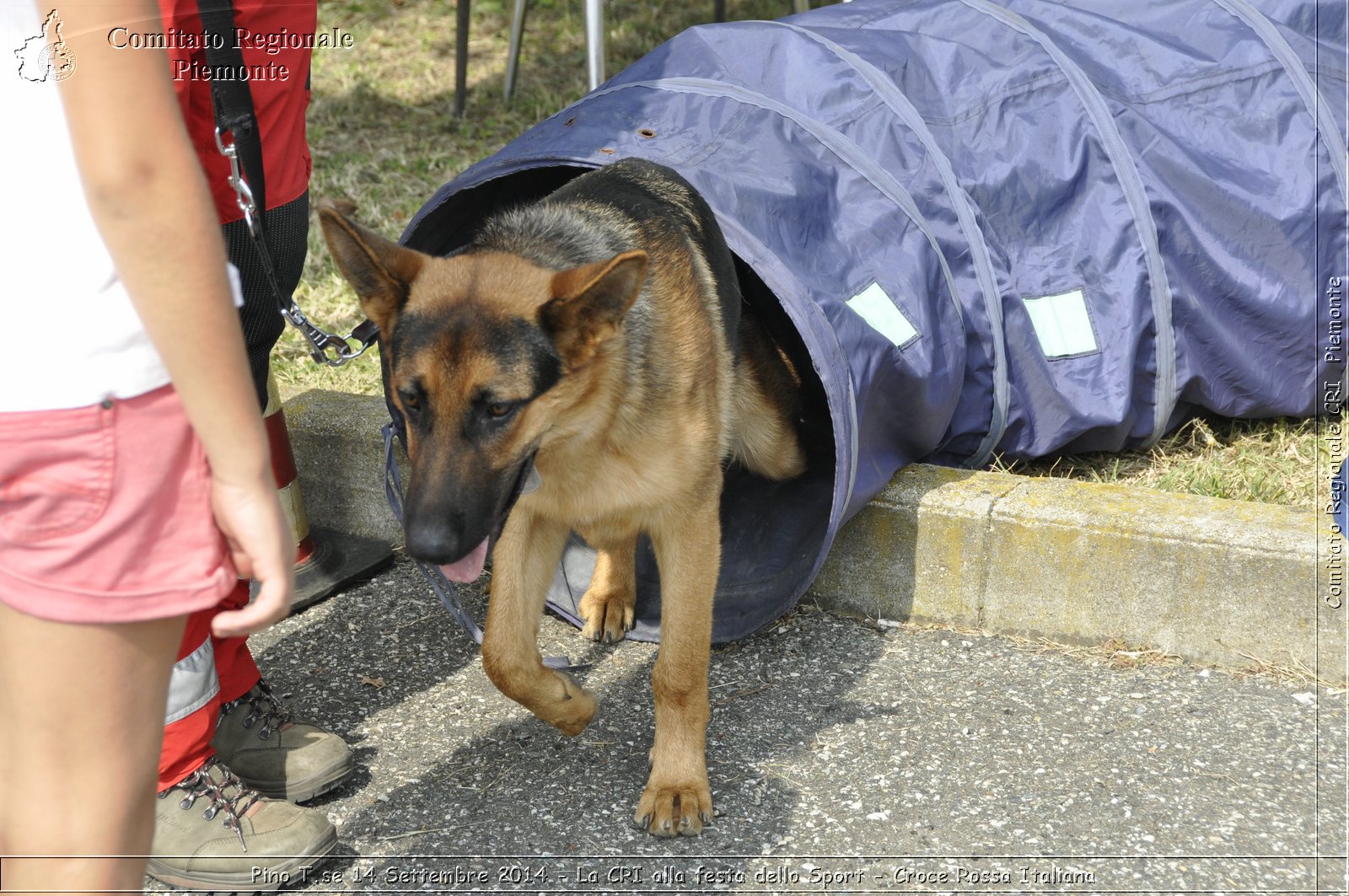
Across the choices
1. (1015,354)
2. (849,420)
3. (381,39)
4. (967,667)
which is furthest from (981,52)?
(381,39)

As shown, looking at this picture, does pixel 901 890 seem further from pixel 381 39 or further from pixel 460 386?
pixel 381 39

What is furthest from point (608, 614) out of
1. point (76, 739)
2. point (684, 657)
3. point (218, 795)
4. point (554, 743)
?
point (76, 739)

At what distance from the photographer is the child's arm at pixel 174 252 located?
4.11 ft

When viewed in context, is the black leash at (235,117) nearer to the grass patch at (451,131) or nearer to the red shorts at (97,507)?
the red shorts at (97,507)

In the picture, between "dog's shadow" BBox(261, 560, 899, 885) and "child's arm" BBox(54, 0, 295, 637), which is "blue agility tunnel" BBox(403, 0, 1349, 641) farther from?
"child's arm" BBox(54, 0, 295, 637)

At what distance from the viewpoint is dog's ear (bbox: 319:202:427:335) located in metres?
2.77

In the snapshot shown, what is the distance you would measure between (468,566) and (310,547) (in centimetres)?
173

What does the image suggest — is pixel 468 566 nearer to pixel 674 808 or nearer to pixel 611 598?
pixel 674 808

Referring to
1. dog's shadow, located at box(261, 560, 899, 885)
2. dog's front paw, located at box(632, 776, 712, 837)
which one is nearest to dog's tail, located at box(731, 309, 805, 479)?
dog's shadow, located at box(261, 560, 899, 885)

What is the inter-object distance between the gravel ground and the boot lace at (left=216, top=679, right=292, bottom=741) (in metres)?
0.25

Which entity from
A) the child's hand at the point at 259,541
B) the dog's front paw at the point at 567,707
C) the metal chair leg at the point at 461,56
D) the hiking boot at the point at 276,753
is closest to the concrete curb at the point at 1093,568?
the dog's front paw at the point at 567,707

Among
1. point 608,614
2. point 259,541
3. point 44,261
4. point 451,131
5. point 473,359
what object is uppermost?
point 44,261

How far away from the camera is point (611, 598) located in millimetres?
4039

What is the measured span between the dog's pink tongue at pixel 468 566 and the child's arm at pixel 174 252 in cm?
127
